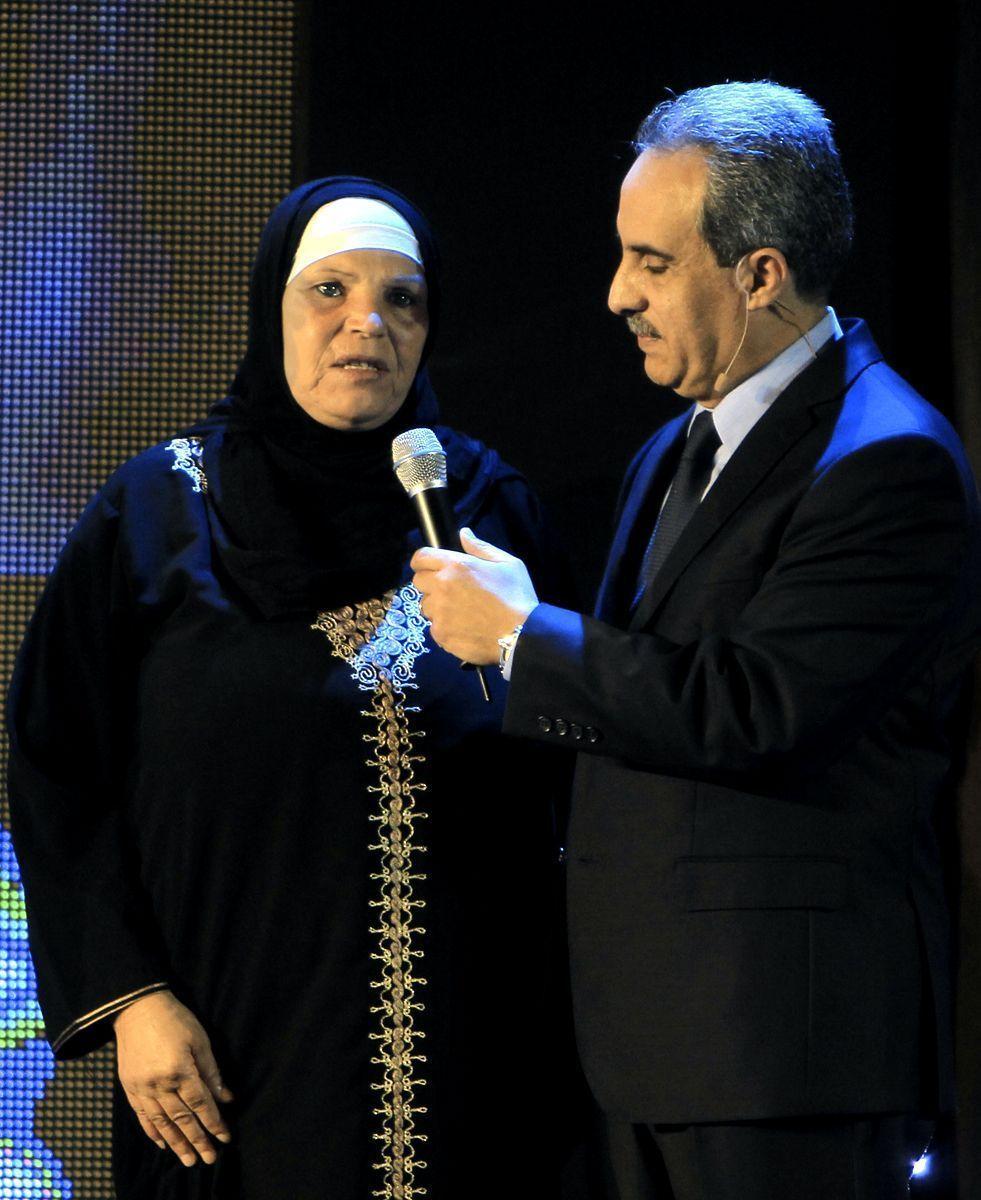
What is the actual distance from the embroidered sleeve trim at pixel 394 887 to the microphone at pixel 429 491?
0.23 meters

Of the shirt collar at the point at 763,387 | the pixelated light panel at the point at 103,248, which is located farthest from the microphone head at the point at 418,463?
the pixelated light panel at the point at 103,248

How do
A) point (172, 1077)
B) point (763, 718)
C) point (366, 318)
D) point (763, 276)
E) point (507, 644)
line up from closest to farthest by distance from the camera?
point (763, 718) < point (507, 644) < point (763, 276) < point (172, 1077) < point (366, 318)

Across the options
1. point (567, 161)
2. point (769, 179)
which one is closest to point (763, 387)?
point (769, 179)

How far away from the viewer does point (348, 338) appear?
2.20 meters

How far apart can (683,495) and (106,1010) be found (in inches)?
38.1

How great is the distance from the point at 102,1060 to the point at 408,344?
1361 millimetres

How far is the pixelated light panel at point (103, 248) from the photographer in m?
2.79

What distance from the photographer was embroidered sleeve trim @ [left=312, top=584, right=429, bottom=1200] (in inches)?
79.7

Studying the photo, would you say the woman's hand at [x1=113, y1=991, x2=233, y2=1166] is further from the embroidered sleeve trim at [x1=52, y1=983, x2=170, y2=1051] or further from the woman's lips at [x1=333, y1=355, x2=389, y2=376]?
the woman's lips at [x1=333, y1=355, x2=389, y2=376]

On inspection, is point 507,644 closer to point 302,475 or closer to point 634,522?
point 634,522

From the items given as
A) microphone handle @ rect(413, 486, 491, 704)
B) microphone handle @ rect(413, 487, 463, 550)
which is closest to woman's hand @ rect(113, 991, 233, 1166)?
microphone handle @ rect(413, 486, 491, 704)

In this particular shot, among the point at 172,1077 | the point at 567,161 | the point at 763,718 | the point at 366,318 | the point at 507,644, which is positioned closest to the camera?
the point at 763,718

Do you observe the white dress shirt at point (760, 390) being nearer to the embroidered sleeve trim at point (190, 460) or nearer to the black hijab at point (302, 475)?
the black hijab at point (302, 475)

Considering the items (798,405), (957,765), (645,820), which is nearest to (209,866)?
(645,820)
